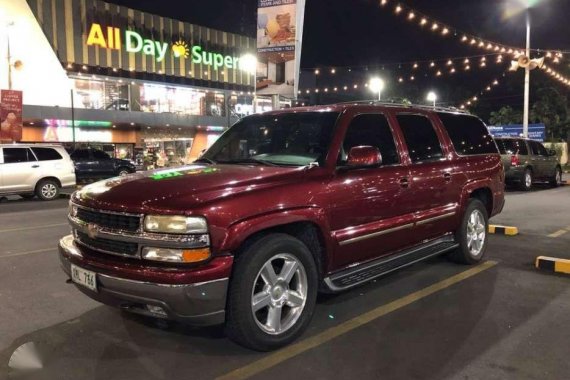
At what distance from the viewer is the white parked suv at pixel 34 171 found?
15.3 m

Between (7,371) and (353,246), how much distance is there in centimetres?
283

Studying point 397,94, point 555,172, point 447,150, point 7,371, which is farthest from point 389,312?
point 397,94

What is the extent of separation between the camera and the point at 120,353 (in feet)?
13.2

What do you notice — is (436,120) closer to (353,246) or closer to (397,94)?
(353,246)

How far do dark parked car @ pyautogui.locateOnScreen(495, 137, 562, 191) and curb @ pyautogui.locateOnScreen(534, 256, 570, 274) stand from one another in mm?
10789

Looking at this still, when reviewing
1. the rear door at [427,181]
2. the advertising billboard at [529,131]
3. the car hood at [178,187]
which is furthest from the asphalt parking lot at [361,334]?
the advertising billboard at [529,131]

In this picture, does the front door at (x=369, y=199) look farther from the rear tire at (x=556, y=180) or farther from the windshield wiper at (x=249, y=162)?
the rear tire at (x=556, y=180)

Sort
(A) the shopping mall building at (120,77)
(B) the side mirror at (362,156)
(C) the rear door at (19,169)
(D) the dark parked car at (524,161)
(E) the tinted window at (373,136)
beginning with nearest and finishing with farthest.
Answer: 1. (B) the side mirror at (362,156)
2. (E) the tinted window at (373,136)
3. (C) the rear door at (19,169)
4. (D) the dark parked car at (524,161)
5. (A) the shopping mall building at (120,77)

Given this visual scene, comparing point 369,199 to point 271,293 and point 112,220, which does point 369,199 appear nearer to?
point 271,293

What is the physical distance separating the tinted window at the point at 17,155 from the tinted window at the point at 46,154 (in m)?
0.19

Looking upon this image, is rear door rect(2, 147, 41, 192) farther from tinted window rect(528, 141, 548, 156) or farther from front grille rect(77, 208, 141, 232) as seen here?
tinted window rect(528, 141, 548, 156)

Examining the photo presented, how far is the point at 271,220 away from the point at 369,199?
1221 mm

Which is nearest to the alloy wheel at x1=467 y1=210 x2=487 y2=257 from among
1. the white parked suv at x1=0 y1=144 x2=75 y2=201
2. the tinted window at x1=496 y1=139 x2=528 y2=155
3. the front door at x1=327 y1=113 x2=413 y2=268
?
the front door at x1=327 y1=113 x2=413 y2=268

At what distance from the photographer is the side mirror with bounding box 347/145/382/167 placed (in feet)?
14.6
